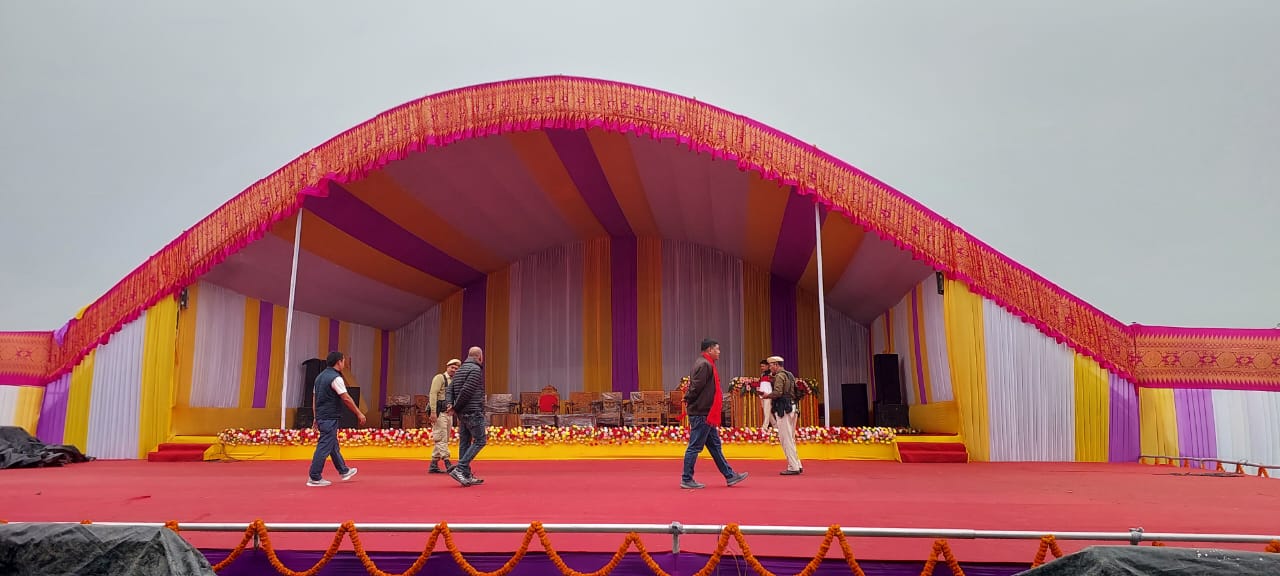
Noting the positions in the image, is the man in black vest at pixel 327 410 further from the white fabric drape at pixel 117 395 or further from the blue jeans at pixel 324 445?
the white fabric drape at pixel 117 395

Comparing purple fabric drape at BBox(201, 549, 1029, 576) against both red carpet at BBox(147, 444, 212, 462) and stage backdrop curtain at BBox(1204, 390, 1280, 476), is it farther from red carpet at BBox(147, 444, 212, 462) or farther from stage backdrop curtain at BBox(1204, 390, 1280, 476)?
red carpet at BBox(147, 444, 212, 462)

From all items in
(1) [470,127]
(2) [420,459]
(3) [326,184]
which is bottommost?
(2) [420,459]

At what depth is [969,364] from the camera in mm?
9211

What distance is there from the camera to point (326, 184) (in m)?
10.6

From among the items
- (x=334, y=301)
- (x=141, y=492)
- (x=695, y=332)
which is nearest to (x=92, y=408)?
(x=334, y=301)

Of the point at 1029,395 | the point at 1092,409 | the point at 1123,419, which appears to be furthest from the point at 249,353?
the point at 1123,419

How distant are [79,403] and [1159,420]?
14234 mm

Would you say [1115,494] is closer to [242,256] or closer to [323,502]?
[323,502]

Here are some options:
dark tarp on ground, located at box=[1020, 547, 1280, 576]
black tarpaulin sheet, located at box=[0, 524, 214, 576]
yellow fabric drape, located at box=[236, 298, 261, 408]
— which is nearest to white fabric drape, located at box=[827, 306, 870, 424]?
yellow fabric drape, located at box=[236, 298, 261, 408]

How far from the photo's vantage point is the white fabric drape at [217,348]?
1152 centimetres

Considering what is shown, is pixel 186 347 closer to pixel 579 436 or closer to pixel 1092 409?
pixel 579 436

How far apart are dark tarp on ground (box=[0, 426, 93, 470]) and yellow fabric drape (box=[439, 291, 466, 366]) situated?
755cm

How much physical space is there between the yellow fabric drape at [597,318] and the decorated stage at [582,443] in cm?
601

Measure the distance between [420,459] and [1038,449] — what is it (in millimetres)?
7645
